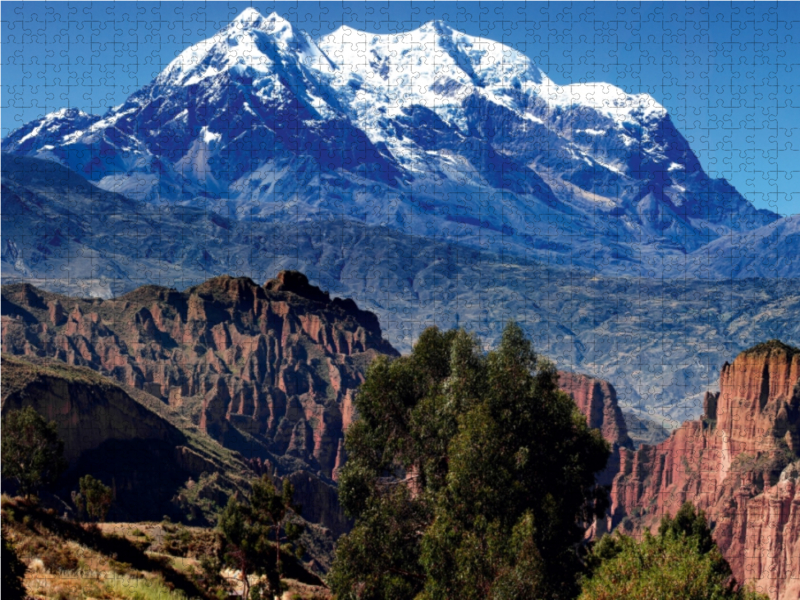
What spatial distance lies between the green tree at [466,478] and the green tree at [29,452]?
21830 millimetres

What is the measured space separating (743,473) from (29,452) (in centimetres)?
7963

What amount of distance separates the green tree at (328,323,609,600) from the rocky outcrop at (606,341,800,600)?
6074cm

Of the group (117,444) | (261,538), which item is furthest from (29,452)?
(117,444)

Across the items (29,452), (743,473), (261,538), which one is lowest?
(261,538)

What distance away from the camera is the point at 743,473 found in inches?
4759

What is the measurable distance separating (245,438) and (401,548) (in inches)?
5222

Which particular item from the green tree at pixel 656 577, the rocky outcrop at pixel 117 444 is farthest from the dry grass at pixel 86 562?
the rocky outcrop at pixel 117 444

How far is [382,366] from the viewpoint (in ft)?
155

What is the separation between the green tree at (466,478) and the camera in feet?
128

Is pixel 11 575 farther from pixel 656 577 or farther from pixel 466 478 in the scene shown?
pixel 656 577

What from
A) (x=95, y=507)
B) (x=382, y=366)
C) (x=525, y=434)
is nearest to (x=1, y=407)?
(x=95, y=507)

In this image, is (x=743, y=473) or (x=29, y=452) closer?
(x=29, y=452)

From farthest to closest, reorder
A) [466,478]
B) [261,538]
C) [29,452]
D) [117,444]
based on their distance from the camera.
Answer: [117,444] → [29,452] → [261,538] → [466,478]

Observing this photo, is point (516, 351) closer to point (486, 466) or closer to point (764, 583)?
point (486, 466)
